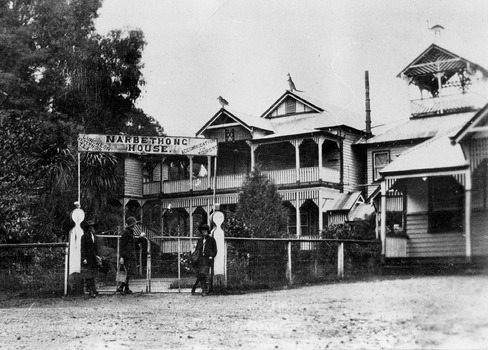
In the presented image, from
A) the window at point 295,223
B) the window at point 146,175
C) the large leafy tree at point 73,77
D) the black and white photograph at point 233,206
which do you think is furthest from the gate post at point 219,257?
the window at point 146,175

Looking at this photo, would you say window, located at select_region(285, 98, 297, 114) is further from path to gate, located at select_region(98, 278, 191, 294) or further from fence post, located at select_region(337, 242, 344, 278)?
fence post, located at select_region(337, 242, 344, 278)

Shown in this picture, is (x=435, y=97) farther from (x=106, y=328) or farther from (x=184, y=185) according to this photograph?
(x=184, y=185)

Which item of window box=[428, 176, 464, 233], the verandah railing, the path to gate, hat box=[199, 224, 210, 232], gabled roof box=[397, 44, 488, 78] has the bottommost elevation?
the path to gate

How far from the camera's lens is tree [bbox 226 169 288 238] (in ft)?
62.0

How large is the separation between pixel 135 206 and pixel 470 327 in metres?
24.8

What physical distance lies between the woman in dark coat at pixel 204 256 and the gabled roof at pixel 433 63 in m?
5.06

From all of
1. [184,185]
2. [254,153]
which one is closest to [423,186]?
[254,153]

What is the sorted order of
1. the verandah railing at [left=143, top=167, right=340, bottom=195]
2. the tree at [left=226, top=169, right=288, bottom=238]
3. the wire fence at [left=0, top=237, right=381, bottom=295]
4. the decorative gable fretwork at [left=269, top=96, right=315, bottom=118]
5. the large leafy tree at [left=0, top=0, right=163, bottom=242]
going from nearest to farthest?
the wire fence at [left=0, top=237, right=381, bottom=295], the tree at [left=226, top=169, right=288, bottom=238], the verandah railing at [left=143, top=167, right=340, bottom=195], the large leafy tree at [left=0, top=0, right=163, bottom=242], the decorative gable fretwork at [left=269, top=96, right=315, bottom=118]

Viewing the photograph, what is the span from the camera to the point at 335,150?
24.7 m

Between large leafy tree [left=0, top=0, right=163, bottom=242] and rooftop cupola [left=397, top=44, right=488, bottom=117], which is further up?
large leafy tree [left=0, top=0, right=163, bottom=242]

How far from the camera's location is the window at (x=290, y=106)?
→ 29484 millimetres

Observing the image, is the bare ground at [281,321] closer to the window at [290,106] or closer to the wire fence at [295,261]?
the wire fence at [295,261]

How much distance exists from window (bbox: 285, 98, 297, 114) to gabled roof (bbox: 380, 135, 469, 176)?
15.4m

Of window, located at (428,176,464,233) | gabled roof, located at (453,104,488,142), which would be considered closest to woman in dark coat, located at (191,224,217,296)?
window, located at (428,176,464,233)
